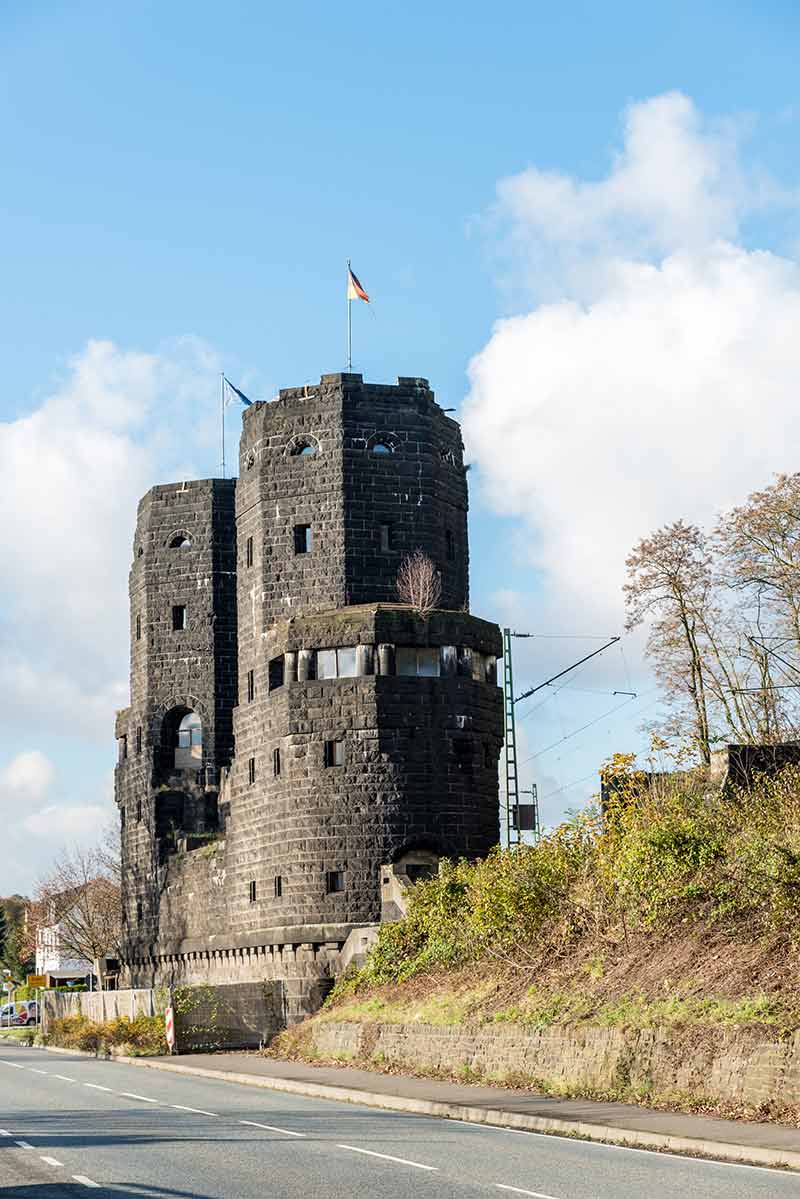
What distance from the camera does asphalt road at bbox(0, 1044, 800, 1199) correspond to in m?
14.7

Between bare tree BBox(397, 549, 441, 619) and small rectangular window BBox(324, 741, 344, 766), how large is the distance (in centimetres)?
493

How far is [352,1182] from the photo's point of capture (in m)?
15.4

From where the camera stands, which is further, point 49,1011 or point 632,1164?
point 49,1011

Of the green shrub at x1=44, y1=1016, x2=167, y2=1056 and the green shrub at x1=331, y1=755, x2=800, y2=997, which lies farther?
the green shrub at x1=44, y1=1016, x2=167, y2=1056

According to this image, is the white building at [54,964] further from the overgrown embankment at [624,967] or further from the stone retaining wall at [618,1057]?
the stone retaining wall at [618,1057]

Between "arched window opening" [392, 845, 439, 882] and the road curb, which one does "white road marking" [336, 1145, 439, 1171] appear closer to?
the road curb

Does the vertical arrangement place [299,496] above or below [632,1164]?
above

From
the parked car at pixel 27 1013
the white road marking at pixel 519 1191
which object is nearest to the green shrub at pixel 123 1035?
the white road marking at pixel 519 1191

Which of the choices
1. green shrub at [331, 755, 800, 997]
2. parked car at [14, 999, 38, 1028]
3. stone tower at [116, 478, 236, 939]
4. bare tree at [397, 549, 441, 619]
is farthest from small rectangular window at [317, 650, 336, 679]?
parked car at [14, 999, 38, 1028]

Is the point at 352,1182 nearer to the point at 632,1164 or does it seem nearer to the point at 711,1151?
the point at 632,1164

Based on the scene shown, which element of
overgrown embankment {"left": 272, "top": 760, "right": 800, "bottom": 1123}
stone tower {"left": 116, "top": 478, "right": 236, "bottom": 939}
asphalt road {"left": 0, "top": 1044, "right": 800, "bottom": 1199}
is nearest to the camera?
asphalt road {"left": 0, "top": 1044, "right": 800, "bottom": 1199}

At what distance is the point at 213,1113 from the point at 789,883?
8.89m

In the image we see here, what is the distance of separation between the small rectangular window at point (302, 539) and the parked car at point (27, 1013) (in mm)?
42626

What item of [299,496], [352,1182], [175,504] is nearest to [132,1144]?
[352,1182]
